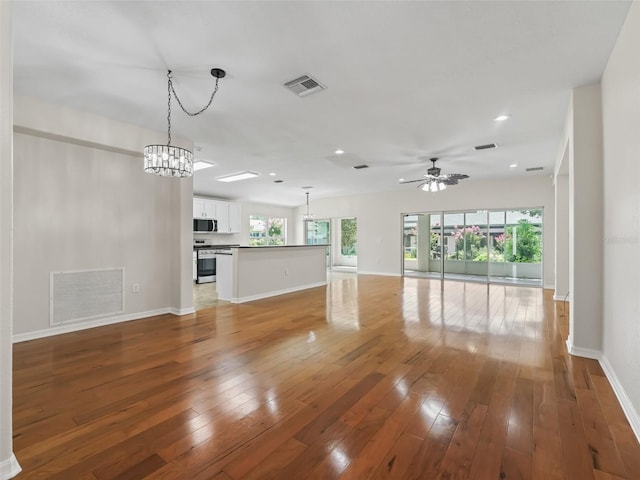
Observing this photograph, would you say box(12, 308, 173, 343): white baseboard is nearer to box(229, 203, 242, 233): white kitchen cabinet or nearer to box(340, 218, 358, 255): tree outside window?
box(229, 203, 242, 233): white kitchen cabinet

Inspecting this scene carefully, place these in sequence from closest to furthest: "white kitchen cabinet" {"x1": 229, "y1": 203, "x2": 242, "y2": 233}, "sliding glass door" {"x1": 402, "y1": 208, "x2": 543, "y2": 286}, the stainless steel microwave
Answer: "sliding glass door" {"x1": 402, "y1": 208, "x2": 543, "y2": 286} → the stainless steel microwave → "white kitchen cabinet" {"x1": 229, "y1": 203, "x2": 242, "y2": 233}

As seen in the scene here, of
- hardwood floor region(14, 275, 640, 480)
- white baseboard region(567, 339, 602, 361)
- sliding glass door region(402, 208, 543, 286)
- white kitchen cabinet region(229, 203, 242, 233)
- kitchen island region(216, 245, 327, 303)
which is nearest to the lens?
hardwood floor region(14, 275, 640, 480)

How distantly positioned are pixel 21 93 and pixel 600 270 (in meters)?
6.24

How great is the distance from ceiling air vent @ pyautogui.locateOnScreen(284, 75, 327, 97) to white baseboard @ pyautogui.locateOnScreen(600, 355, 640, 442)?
356 centimetres

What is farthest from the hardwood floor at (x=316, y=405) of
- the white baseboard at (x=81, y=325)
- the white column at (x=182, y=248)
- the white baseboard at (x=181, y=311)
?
the white column at (x=182, y=248)

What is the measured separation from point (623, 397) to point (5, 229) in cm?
397

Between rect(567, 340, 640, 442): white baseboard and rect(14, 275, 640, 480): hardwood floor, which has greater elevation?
rect(567, 340, 640, 442): white baseboard

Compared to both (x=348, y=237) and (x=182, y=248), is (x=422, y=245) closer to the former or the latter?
(x=348, y=237)

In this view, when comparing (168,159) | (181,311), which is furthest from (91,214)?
(168,159)

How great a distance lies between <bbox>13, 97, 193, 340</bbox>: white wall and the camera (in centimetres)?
349

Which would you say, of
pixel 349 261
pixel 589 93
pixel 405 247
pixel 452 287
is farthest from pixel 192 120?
pixel 349 261

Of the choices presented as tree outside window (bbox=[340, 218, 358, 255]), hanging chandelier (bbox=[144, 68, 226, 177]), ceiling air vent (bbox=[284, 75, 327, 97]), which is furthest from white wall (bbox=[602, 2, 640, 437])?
tree outside window (bbox=[340, 218, 358, 255])

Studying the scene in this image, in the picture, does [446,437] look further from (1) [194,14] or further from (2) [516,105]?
(2) [516,105]

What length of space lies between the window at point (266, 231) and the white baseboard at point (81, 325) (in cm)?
617
